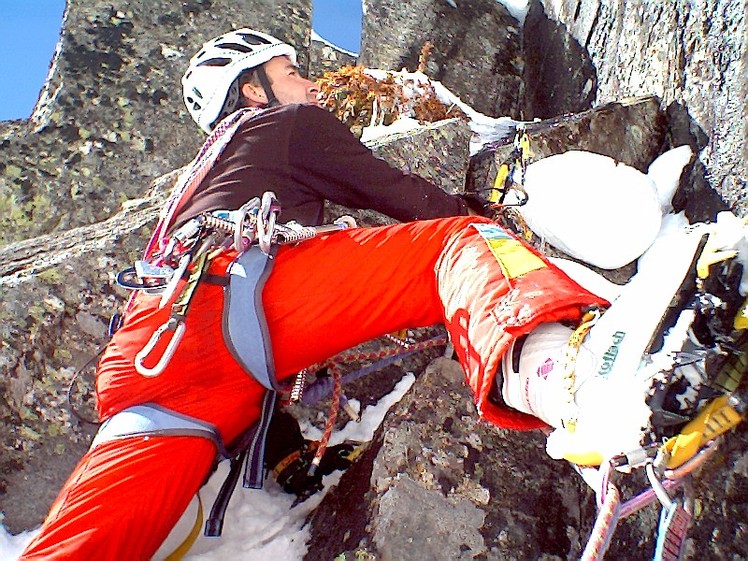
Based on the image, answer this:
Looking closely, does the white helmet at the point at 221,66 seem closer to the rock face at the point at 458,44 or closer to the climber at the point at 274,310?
the climber at the point at 274,310

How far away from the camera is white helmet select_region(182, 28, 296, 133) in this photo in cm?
292

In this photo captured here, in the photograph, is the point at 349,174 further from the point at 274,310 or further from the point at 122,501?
the point at 122,501

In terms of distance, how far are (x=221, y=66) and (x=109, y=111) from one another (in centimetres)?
310

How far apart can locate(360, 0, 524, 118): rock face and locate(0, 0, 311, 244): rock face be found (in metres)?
0.92

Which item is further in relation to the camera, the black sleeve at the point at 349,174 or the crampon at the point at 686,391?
the black sleeve at the point at 349,174

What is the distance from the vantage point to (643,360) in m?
1.31

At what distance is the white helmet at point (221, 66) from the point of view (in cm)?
292

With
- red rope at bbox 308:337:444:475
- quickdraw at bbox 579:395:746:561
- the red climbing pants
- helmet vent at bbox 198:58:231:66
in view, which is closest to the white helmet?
helmet vent at bbox 198:58:231:66

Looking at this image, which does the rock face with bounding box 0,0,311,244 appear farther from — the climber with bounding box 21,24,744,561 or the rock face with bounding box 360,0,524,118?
the climber with bounding box 21,24,744,561

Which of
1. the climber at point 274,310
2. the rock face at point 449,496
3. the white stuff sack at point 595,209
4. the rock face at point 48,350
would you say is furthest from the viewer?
the rock face at point 48,350

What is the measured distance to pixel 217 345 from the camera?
2160 millimetres

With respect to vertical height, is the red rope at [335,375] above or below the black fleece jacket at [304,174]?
below

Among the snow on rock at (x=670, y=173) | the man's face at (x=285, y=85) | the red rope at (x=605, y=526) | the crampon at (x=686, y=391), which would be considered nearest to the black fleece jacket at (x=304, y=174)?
the man's face at (x=285, y=85)

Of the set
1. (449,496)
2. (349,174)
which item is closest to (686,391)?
(449,496)
